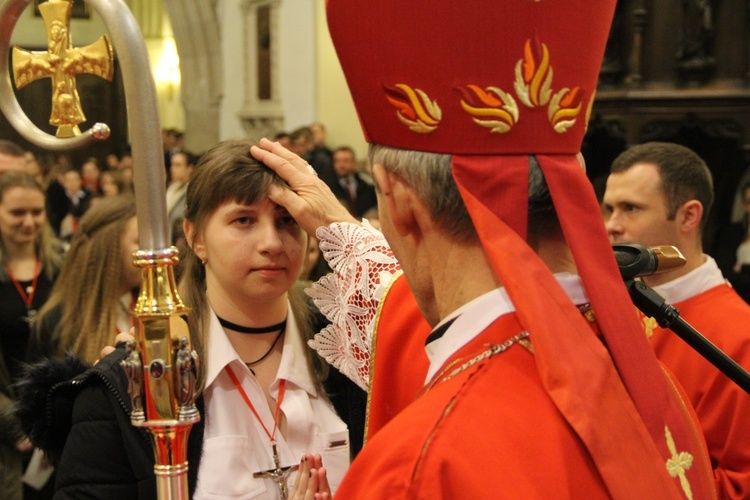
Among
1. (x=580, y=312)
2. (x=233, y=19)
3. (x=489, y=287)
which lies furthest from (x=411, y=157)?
(x=233, y=19)

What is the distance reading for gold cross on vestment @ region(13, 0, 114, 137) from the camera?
4.13 ft

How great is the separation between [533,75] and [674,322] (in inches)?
20.3

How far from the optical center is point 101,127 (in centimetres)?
123

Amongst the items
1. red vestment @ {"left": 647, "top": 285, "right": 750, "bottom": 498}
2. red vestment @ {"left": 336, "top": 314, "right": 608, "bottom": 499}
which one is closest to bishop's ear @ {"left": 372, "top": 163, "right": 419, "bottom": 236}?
red vestment @ {"left": 336, "top": 314, "right": 608, "bottom": 499}

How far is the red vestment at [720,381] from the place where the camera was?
2.84 metres

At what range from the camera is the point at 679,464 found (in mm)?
1475

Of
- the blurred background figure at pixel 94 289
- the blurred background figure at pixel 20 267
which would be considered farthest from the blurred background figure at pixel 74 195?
the blurred background figure at pixel 94 289

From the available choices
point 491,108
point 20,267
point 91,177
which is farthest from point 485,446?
point 91,177

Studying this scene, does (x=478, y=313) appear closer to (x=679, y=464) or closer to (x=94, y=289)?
(x=679, y=464)

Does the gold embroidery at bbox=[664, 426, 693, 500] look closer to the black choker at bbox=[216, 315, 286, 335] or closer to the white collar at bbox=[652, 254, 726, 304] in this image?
the black choker at bbox=[216, 315, 286, 335]

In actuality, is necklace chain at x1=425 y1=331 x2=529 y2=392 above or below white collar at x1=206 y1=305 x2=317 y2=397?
above

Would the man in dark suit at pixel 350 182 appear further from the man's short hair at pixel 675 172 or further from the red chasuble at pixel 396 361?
the red chasuble at pixel 396 361

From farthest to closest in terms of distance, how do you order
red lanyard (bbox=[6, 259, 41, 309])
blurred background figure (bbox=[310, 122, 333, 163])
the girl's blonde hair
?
1. blurred background figure (bbox=[310, 122, 333, 163])
2. red lanyard (bbox=[6, 259, 41, 309])
3. the girl's blonde hair

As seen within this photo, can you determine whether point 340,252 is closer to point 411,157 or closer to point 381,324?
point 381,324
